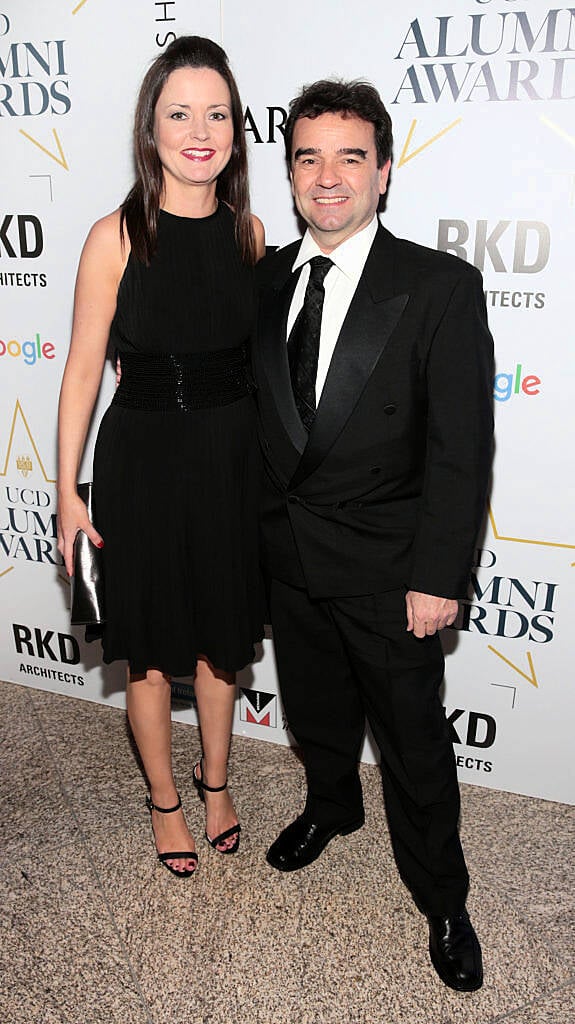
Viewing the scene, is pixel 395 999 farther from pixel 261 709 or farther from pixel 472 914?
pixel 261 709

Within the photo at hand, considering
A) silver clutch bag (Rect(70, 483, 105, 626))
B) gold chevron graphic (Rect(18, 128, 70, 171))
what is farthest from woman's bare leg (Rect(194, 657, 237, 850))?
gold chevron graphic (Rect(18, 128, 70, 171))

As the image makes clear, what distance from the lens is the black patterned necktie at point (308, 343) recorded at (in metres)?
1.94

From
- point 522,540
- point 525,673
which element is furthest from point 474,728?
point 522,540

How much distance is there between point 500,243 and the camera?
233 centimetres

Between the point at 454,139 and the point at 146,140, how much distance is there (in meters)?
0.81

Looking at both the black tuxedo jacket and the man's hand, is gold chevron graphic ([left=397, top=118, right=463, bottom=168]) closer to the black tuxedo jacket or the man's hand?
the black tuxedo jacket

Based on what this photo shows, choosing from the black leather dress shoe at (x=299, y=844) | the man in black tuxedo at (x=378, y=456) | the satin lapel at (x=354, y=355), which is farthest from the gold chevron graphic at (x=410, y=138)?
the black leather dress shoe at (x=299, y=844)

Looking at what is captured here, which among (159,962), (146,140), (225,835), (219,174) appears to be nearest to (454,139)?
(219,174)

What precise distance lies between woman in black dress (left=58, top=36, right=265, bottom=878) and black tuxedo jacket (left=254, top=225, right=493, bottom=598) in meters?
0.13

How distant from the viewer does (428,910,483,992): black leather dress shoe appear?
209 centimetres

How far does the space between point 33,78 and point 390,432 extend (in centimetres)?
171

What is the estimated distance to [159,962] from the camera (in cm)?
216

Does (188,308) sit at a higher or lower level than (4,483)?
higher

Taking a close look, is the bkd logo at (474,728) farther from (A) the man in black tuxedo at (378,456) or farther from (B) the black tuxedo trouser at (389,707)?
(A) the man in black tuxedo at (378,456)
